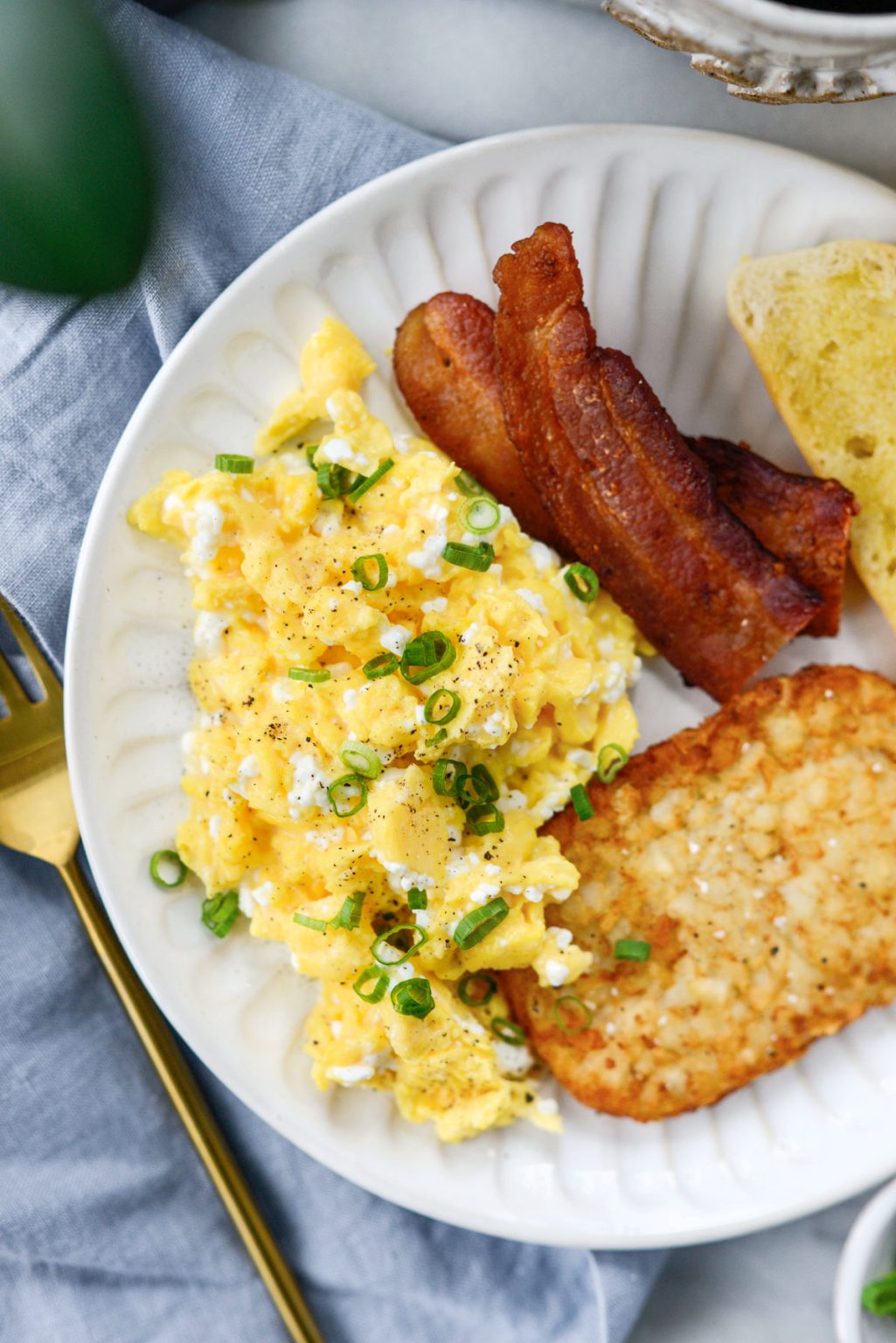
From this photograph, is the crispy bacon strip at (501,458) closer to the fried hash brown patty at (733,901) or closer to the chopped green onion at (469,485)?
the chopped green onion at (469,485)

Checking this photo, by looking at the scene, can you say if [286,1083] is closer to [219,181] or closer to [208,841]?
[208,841]

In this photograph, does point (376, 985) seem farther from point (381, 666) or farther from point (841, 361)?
point (841, 361)

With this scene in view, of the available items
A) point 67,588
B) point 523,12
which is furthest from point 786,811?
point 523,12

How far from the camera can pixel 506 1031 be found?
2.38 m

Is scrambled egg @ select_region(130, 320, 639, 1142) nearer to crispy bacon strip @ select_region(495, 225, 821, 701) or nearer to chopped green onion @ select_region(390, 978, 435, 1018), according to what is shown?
chopped green onion @ select_region(390, 978, 435, 1018)

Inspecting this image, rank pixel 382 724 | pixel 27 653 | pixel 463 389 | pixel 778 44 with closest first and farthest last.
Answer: pixel 778 44, pixel 382 724, pixel 463 389, pixel 27 653

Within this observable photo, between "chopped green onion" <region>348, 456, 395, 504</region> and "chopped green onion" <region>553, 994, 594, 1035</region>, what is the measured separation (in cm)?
111

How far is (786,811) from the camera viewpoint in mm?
2352

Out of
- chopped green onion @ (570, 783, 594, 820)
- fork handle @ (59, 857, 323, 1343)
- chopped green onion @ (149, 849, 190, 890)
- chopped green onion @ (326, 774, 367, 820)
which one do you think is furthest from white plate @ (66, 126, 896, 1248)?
chopped green onion @ (570, 783, 594, 820)

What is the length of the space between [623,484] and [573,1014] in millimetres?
1099

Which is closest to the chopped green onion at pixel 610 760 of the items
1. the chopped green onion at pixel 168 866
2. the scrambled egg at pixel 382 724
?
the scrambled egg at pixel 382 724

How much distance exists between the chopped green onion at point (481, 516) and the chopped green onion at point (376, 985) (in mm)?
865

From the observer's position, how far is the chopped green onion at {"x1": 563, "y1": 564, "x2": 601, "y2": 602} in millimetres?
2234

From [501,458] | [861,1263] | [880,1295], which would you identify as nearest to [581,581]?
[501,458]
